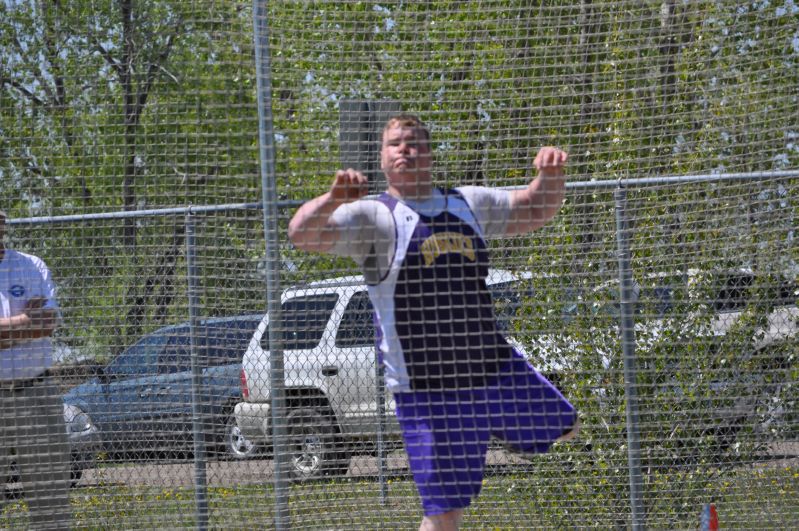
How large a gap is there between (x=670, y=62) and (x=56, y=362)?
11.4 ft

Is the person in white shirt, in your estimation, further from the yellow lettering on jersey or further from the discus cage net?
the yellow lettering on jersey

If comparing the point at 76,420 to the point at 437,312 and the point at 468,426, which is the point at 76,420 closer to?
the point at 437,312

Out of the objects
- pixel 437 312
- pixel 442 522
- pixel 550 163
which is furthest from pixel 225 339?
pixel 550 163

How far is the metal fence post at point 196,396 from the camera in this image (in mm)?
4676

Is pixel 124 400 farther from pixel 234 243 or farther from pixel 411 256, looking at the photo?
pixel 411 256

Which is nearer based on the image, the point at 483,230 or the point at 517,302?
the point at 483,230

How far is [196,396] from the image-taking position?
471cm

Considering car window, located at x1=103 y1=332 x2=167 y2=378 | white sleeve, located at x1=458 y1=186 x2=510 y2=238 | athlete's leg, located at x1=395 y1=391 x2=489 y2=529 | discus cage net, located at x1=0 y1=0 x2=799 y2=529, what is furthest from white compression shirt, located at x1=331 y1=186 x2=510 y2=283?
car window, located at x1=103 y1=332 x2=167 y2=378

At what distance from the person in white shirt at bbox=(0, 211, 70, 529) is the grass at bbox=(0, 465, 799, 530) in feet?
0.68

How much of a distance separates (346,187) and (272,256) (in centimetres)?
139

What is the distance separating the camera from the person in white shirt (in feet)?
15.2

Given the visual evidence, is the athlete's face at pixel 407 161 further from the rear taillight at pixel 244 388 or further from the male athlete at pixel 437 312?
the rear taillight at pixel 244 388

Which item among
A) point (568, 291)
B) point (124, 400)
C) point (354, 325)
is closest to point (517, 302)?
point (568, 291)

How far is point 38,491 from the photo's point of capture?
4676 mm
